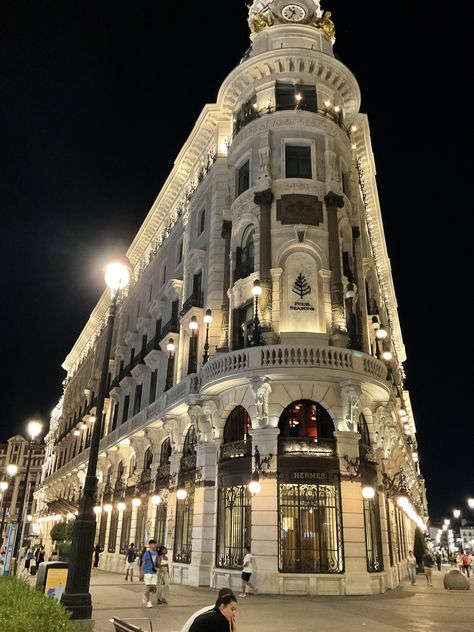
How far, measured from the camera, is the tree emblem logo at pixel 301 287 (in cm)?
2305

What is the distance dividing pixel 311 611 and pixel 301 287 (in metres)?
12.8

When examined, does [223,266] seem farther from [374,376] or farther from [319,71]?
[319,71]

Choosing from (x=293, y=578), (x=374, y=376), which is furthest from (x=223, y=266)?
(x=293, y=578)

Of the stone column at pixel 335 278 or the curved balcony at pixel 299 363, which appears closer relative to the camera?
the curved balcony at pixel 299 363

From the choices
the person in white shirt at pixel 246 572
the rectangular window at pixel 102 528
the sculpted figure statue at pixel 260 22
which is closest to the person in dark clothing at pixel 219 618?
the person in white shirt at pixel 246 572

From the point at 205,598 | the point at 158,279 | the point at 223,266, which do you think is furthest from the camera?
the point at 158,279

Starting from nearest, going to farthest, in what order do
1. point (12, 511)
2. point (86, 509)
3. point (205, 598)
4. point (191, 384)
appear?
point (86, 509), point (205, 598), point (191, 384), point (12, 511)

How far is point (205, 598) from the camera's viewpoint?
58.3ft

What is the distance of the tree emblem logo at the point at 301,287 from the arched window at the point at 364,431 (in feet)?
19.2

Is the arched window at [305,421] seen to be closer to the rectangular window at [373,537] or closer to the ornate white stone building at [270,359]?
the ornate white stone building at [270,359]

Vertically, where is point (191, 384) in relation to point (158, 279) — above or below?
below

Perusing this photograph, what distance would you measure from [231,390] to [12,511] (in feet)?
337

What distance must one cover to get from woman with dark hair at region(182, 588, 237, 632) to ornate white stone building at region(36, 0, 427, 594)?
44.9 ft

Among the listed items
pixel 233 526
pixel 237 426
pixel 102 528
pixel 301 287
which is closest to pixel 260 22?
pixel 301 287
